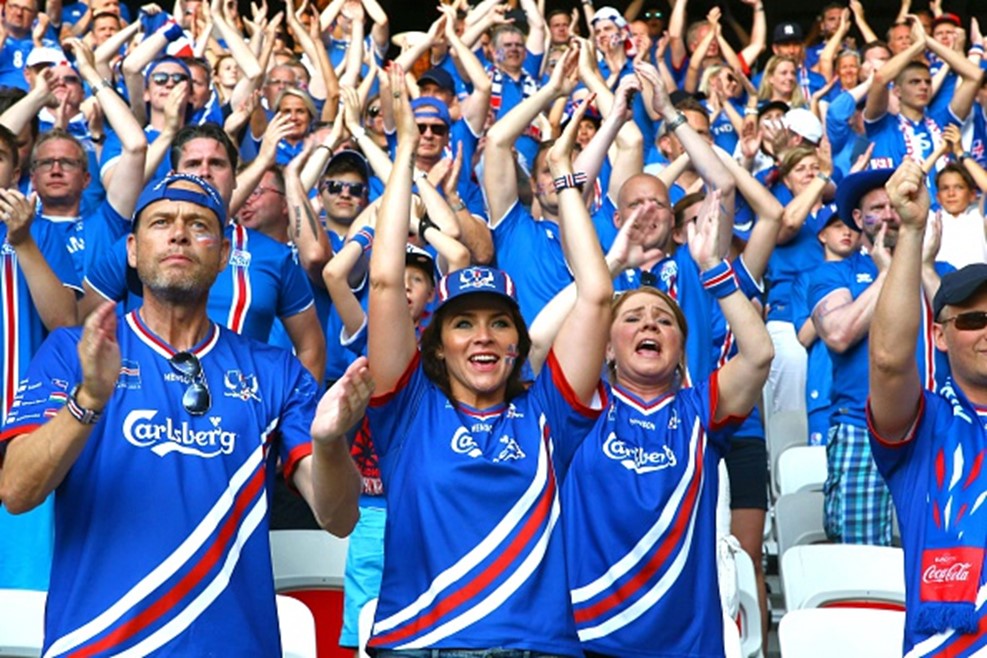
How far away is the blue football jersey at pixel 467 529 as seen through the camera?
14.7 ft

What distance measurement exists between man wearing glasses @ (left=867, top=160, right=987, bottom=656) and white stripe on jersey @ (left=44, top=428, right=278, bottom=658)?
157 centimetres

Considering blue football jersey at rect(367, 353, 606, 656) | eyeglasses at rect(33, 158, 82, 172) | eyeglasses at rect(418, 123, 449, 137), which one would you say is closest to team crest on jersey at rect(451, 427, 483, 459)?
blue football jersey at rect(367, 353, 606, 656)

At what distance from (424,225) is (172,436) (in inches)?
125

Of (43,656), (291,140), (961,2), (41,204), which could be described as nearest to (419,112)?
(291,140)

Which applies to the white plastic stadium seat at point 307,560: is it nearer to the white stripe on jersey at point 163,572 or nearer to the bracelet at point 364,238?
the bracelet at point 364,238

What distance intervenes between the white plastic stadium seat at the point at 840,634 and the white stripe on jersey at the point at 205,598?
1794 millimetres

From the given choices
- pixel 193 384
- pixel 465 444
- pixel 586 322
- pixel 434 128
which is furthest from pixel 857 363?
pixel 193 384

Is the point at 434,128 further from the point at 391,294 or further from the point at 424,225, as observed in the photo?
the point at 391,294

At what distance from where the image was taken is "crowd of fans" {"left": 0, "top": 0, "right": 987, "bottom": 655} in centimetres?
520

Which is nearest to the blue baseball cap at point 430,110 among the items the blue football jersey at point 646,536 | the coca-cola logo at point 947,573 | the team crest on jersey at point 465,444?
the blue football jersey at point 646,536

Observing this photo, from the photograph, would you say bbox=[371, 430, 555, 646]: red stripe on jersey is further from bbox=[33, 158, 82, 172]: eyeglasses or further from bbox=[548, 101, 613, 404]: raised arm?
Answer: bbox=[33, 158, 82, 172]: eyeglasses

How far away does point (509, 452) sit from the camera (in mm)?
4633

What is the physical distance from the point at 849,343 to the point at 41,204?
3467mm

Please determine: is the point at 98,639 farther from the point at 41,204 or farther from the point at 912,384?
the point at 41,204
